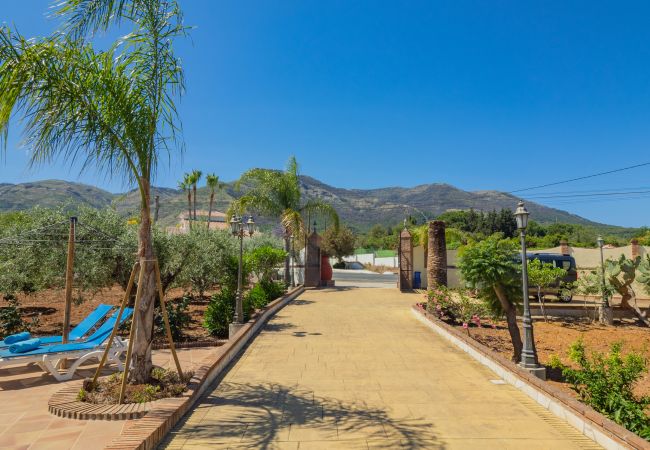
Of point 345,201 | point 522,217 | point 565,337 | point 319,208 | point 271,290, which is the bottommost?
point 565,337

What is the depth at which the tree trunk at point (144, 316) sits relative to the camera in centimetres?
562

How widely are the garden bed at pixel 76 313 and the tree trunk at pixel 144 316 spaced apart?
3437 mm

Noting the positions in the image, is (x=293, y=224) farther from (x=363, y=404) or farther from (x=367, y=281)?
(x=363, y=404)

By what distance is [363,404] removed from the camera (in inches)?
219

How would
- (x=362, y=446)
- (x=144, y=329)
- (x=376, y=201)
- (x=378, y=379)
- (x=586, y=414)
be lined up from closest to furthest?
(x=362, y=446) < (x=586, y=414) < (x=144, y=329) < (x=378, y=379) < (x=376, y=201)

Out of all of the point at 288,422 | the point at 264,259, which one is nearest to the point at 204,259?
the point at 264,259

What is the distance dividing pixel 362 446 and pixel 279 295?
13711 mm

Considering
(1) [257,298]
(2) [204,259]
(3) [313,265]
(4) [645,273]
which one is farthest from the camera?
(3) [313,265]

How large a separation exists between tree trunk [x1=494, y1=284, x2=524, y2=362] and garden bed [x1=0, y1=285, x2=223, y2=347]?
601 cm

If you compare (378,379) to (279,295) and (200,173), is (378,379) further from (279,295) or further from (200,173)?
(200,173)

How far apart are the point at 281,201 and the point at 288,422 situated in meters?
19.4

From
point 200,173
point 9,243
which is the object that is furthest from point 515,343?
point 200,173

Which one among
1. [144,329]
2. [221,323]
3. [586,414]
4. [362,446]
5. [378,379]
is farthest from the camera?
[221,323]

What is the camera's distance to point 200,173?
44.2 metres
